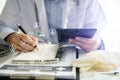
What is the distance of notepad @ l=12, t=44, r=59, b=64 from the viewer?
27.3 inches

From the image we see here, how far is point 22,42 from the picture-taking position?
85cm

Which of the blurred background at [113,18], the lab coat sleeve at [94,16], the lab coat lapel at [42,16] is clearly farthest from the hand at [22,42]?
the blurred background at [113,18]

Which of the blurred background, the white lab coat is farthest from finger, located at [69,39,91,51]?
the blurred background

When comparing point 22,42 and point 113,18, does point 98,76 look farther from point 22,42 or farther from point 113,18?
point 113,18

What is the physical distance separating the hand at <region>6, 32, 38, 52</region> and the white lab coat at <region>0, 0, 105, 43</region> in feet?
0.75

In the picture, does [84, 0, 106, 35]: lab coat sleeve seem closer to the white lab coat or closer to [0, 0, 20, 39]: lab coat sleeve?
the white lab coat

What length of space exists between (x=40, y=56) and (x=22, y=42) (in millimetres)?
136

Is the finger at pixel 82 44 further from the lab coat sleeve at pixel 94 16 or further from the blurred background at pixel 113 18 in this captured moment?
the blurred background at pixel 113 18

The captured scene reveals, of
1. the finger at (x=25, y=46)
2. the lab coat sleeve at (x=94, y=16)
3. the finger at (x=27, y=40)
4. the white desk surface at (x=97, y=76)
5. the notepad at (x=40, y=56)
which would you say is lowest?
the white desk surface at (x=97, y=76)

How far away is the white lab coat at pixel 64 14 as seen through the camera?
1.12m

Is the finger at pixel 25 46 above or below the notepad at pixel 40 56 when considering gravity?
above

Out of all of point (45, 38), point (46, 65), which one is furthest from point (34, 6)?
point (46, 65)

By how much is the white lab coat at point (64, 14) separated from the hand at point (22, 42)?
230 millimetres

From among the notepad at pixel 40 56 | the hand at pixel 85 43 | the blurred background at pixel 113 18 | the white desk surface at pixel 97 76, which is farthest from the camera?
the blurred background at pixel 113 18
